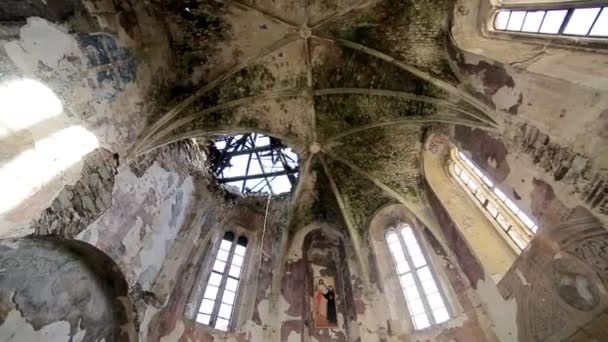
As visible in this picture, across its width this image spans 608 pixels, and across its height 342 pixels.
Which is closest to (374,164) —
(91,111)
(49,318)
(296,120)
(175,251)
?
(296,120)

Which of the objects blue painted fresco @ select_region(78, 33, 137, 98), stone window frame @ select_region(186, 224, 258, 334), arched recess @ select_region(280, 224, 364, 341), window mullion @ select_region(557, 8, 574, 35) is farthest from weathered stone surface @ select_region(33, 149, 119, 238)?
window mullion @ select_region(557, 8, 574, 35)

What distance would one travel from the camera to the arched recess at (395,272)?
6945mm

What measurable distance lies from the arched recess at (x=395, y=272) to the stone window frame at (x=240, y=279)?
2879mm

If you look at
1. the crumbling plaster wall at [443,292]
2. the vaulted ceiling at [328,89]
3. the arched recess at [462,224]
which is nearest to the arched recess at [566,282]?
the arched recess at [462,224]

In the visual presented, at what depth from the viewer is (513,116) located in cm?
610

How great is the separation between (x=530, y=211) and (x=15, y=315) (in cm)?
778

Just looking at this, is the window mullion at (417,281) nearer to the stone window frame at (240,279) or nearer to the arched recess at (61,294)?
the stone window frame at (240,279)

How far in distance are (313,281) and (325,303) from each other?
74cm

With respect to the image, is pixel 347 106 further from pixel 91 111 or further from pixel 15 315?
pixel 15 315

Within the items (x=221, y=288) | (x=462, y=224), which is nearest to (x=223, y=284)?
(x=221, y=288)

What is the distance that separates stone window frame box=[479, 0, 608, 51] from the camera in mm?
4727

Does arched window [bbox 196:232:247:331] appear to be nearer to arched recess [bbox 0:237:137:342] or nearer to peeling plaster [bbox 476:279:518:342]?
arched recess [bbox 0:237:137:342]

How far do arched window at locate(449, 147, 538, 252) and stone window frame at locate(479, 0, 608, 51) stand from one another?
7.88 feet

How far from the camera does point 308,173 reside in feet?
33.9
